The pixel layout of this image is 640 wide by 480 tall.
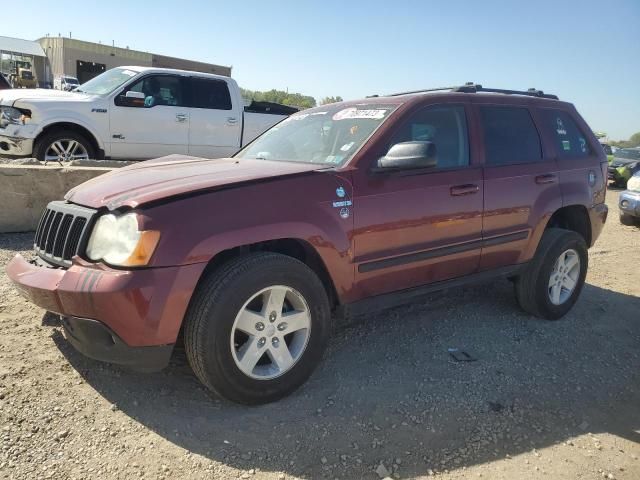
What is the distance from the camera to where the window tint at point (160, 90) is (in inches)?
329

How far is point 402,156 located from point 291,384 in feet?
5.07

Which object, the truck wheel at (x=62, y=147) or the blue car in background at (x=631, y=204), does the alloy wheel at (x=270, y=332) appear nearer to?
the truck wheel at (x=62, y=147)

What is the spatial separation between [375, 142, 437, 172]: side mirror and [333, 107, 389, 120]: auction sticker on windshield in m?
0.41

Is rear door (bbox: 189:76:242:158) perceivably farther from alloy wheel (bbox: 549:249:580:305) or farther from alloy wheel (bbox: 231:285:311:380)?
alloy wheel (bbox: 231:285:311:380)

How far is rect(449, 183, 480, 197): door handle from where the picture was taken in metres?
3.72

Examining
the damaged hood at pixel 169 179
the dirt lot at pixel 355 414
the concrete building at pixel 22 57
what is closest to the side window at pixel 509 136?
the dirt lot at pixel 355 414

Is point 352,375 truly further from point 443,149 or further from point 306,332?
point 443,149

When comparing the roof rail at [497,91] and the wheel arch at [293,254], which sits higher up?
the roof rail at [497,91]

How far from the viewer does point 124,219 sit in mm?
2664

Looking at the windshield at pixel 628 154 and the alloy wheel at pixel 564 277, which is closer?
the alloy wheel at pixel 564 277

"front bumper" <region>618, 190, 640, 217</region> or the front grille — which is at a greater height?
the front grille

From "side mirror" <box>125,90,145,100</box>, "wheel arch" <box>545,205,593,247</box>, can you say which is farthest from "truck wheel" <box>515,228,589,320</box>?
"side mirror" <box>125,90,145,100</box>

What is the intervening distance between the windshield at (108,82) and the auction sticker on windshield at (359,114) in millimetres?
5561

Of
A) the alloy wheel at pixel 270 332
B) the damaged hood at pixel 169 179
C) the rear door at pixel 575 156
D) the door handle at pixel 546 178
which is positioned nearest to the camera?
the damaged hood at pixel 169 179
